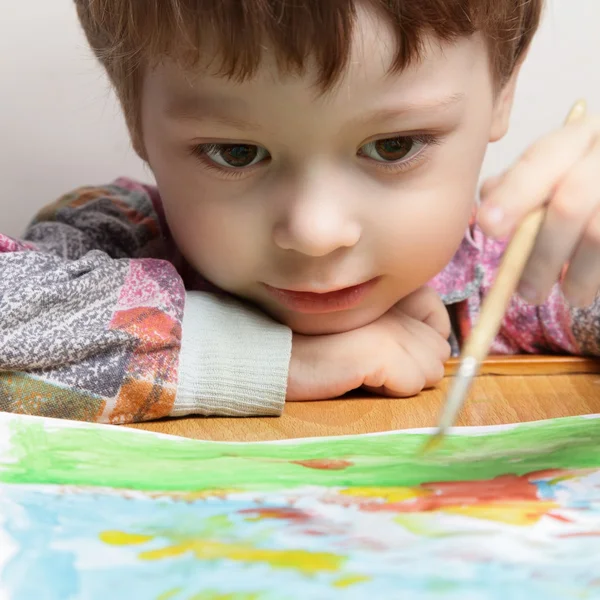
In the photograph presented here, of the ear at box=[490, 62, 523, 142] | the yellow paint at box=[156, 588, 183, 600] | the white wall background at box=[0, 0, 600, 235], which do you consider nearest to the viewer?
the yellow paint at box=[156, 588, 183, 600]

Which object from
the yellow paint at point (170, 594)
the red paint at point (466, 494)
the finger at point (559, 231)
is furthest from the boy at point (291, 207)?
the yellow paint at point (170, 594)

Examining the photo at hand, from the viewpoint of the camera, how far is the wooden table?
0.56 m

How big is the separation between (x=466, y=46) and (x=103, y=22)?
0.77ft

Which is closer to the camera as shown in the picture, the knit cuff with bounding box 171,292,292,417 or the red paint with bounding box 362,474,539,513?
the red paint with bounding box 362,474,539,513

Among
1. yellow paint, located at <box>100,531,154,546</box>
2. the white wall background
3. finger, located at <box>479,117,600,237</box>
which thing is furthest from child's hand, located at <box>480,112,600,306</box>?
the white wall background

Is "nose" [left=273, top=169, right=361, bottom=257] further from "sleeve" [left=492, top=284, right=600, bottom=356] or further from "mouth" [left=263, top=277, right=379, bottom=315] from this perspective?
"sleeve" [left=492, top=284, right=600, bottom=356]

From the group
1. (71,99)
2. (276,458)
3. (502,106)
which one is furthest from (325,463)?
(71,99)

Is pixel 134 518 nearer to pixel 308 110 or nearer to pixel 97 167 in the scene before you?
pixel 308 110

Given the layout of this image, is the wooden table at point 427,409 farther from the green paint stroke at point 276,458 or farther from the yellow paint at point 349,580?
the yellow paint at point 349,580

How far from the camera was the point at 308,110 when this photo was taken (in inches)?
20.6

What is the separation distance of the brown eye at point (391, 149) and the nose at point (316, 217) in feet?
0.11

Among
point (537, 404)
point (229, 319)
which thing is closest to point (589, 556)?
point (537, 404)

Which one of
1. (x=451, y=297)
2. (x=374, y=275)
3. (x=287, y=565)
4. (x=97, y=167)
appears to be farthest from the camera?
(x=97, y=167)

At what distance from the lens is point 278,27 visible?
492 mm
